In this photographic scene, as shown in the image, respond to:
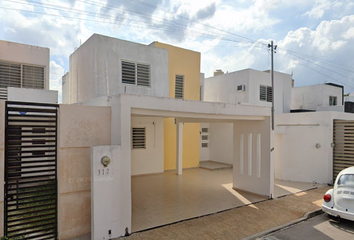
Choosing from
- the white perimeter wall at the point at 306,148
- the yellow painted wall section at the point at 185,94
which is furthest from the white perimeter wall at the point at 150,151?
the white perimeter wall at the point at 306,148

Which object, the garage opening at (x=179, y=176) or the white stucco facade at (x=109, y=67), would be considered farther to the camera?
the white stucco facade at (x=109, y=67)

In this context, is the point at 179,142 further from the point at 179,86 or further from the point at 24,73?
the point at 24,73

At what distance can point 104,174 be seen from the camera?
5.43 meters

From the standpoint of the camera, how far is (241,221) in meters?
6.71

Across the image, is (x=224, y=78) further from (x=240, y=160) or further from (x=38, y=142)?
(x=38, y=142)

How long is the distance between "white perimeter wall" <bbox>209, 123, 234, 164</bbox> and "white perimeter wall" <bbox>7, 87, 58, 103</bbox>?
10.6 meters

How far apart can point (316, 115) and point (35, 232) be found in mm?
11573

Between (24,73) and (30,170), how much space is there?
287 inches

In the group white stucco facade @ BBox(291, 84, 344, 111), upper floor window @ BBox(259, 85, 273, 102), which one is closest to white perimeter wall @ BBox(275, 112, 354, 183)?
upper floor window @ BBox(259, 85, 273, 102)

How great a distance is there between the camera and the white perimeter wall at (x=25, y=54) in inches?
407

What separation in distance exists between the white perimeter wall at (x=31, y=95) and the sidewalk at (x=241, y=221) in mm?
7371

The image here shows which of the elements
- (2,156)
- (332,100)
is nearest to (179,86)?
(2,156)

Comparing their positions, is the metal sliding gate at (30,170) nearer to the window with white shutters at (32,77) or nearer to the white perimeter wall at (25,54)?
the window with white shutters at (32,77)

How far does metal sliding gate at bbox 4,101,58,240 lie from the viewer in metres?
4.82
